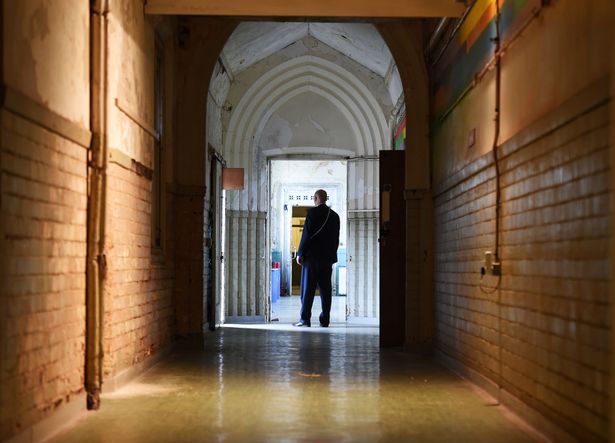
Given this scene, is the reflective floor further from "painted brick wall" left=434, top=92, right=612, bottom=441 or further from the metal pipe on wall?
the metal pipe on wall

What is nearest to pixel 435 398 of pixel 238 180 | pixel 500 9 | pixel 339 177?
pixel 500 9

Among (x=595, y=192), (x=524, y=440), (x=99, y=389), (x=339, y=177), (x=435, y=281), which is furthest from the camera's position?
(x=339, y=177)

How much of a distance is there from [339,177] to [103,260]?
15468mm

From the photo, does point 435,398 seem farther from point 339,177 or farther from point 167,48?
point 339,177

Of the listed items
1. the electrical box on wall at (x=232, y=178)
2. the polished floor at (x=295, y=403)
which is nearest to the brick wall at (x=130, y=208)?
the polished floor at (x=295, y=403)

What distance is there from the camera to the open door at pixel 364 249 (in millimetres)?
12898

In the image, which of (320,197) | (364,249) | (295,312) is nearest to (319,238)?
(320,197)

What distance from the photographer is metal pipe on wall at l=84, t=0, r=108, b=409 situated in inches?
206

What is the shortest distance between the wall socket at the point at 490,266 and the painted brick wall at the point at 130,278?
2.59m

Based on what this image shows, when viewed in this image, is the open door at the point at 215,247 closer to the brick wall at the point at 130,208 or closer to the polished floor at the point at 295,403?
the polished floor at the point at 295,403

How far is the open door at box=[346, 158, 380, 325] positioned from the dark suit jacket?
3.53 ft

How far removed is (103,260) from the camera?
17.6 ft

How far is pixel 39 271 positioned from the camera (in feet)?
14.3

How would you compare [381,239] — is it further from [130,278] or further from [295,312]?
[295,312]
